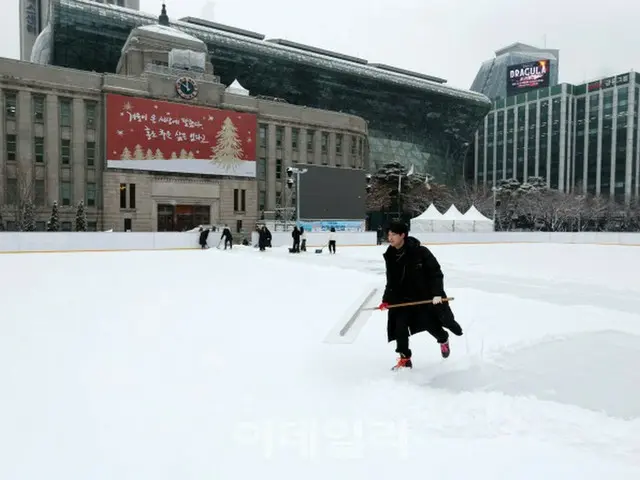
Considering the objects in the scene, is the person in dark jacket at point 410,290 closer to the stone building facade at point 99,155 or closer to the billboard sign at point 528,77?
the stone building facade at point 99,155

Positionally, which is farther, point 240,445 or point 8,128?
point 8,128

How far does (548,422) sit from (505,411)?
0.27 meters

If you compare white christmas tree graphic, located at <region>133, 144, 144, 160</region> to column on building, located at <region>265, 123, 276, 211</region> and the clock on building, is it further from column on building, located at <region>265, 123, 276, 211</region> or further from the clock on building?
column on building, located at <region>265, 123, 276, 211</region>

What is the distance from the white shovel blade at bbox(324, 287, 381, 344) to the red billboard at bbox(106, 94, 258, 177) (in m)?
37.8

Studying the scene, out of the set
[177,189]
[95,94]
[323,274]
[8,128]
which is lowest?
[323,274]

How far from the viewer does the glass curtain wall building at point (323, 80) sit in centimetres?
5422

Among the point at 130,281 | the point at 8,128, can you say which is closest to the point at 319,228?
the point at 130,281

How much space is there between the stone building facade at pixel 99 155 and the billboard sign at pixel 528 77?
247 ft

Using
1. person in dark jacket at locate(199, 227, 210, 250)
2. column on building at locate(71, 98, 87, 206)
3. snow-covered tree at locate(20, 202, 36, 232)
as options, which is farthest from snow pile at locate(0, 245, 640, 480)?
column on building at locate(71, 98, 87, 206)

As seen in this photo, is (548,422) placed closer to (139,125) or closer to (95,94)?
(139,125)

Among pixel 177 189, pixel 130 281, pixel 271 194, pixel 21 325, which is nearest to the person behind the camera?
pixel 21 325

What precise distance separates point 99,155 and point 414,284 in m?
43.7

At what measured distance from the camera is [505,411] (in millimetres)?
3188

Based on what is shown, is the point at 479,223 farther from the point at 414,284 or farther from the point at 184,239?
the point at 414,284
